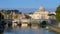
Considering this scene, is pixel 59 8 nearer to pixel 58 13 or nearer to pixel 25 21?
pixel 58 13

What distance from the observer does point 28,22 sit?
83.4m

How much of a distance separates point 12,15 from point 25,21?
12.9 metres

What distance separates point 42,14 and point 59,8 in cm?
6544

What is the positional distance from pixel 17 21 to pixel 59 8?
33.5m

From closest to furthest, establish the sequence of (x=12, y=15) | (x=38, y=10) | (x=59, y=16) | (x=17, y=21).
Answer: (x=59, y=16) < (x=17, y=21) < (x=12, y=15) < (x=38, y=10)

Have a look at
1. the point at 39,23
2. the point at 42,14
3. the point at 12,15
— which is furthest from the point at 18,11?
the point at 39,23

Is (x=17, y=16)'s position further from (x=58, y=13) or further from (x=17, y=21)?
(x=58, y=13)

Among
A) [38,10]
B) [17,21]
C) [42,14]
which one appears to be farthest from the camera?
[38,10]

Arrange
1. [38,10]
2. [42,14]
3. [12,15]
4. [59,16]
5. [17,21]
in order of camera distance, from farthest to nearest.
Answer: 1. [38,10]
2. [42,14]
3. [12,15]
4. [17,21]
5. [59,16]

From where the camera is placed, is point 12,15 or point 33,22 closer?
point 33,22

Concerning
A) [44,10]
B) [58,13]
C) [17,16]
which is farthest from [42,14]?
[58,13]

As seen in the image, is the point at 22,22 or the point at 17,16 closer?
the point at 22,22

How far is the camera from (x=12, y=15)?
95938 millimetres

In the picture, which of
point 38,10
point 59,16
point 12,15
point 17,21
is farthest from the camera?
point 38,10
